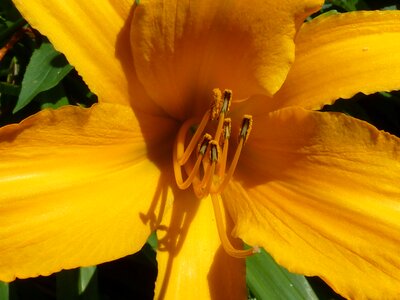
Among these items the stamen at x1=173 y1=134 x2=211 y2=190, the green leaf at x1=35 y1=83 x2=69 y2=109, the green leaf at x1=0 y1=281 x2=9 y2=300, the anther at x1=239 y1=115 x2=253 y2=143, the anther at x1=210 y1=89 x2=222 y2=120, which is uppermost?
the anther at x1=210 y1=89 x2=222 y2=120

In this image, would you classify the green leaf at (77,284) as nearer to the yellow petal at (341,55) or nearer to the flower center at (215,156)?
the flower center at (215,156)

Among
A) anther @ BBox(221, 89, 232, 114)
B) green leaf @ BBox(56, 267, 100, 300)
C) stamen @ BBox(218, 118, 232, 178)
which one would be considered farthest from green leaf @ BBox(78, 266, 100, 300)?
anther @ BBox(221, 89, 232, 114)

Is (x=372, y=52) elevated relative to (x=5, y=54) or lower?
elevated

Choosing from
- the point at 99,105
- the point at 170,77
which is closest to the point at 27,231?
the point at 99,105

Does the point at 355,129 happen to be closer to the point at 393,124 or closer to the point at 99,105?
the point at 99,105

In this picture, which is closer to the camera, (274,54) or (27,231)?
(27,231)

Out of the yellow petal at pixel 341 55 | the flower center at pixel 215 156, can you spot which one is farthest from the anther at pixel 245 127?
the yellow petal at pixel 341 55

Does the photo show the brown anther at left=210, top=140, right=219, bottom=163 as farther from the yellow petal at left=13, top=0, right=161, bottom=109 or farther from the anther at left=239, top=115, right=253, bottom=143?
the yellow petal at left=13, top=0, right=161, bottom=109
